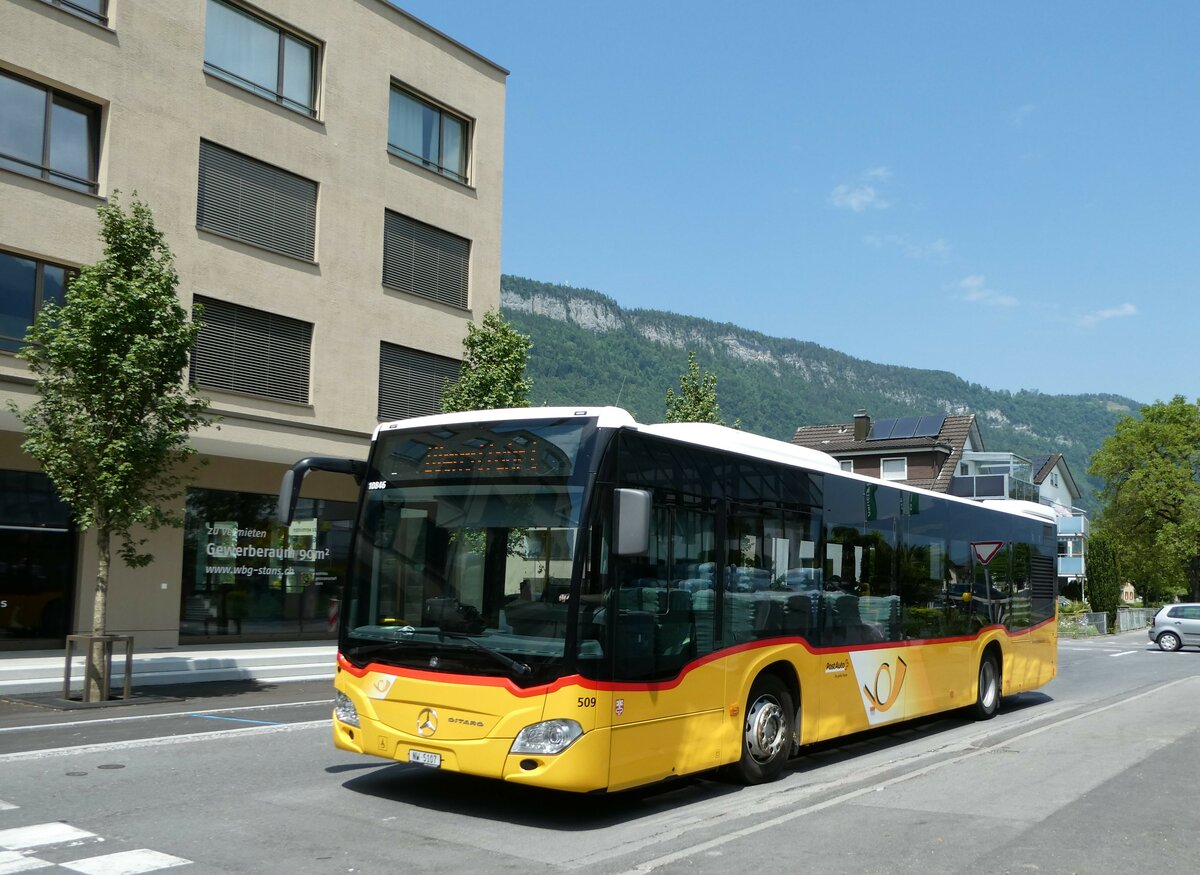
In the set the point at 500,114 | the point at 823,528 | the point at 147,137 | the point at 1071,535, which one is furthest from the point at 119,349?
the point at 1071,535

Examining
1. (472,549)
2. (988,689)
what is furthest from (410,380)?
(472,549)

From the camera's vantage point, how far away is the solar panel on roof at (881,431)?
242 ft

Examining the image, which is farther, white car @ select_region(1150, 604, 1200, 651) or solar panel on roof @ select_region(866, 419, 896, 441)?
solar panel on roof @ select_region(866, 419, 896, 441)

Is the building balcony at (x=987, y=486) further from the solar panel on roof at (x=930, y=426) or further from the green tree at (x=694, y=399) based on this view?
the green tree at (x=694, y=399)

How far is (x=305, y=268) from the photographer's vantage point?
2247 centimetres

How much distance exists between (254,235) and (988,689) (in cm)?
1545

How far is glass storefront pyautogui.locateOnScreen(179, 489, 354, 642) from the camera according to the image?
814 inches

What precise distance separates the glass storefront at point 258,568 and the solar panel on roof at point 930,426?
54.9 m

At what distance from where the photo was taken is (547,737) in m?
7.22

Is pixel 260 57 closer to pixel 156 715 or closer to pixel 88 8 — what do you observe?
pixel 88 8

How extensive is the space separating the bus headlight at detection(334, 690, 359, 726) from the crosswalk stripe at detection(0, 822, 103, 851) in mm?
1851

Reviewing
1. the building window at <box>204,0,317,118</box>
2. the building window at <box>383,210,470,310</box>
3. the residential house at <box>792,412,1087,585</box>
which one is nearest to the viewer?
the building window at <box>204,0,317,118</box>

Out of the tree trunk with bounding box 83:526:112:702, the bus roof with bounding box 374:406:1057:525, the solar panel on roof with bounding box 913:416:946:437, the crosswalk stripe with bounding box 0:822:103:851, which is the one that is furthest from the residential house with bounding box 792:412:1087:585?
the crosswalk stripe with bounding box 0:822:103:851

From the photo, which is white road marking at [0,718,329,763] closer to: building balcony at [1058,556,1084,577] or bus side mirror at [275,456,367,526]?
bus side mirror at [275,456,367,526]
